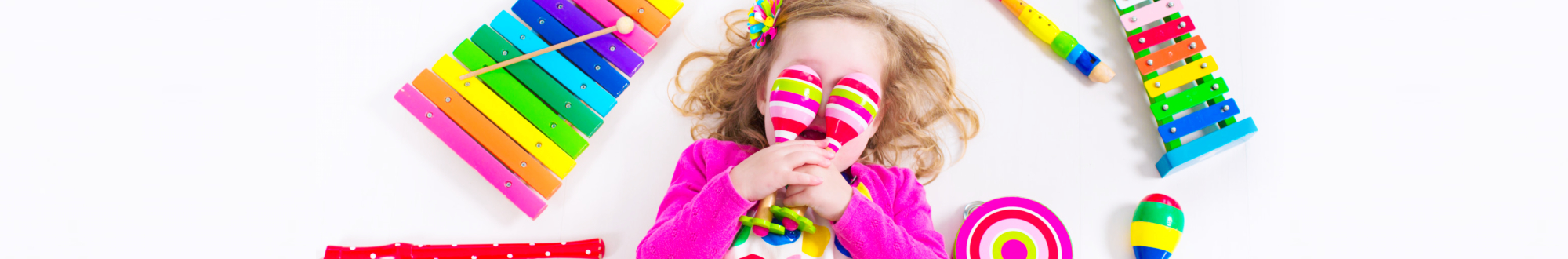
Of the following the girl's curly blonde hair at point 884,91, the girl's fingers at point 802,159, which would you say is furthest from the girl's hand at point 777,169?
the girl's curly blonde hair at point 884,91

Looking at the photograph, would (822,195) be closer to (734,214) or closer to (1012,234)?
(734,214)

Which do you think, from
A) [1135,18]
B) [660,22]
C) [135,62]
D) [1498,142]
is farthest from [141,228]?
[1498,142]

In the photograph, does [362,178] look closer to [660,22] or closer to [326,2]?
[326,2]

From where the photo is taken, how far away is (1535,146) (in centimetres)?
148

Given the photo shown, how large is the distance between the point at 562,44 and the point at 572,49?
3 cm

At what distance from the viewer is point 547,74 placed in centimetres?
144

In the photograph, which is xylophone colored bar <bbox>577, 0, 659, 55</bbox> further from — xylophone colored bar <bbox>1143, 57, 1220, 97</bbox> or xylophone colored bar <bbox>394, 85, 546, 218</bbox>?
xylophone colored bar <bbox>1143, 57, 1220, 97</bbox>

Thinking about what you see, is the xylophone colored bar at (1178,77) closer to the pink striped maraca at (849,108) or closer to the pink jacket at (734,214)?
the pink jacket at (734,214)

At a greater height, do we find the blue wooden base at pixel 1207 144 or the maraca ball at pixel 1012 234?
the blue wooden base at pixel 1207 144

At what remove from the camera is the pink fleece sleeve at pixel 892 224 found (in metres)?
1.08

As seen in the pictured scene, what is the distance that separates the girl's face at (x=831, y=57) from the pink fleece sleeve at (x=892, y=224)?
0.08 meters

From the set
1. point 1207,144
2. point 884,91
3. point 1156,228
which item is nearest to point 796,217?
point 884,91

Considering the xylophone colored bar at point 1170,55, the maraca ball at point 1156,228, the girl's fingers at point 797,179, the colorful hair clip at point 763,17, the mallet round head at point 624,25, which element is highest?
the mallet round head at point 624,25

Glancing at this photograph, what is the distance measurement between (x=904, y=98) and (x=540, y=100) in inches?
26.1
